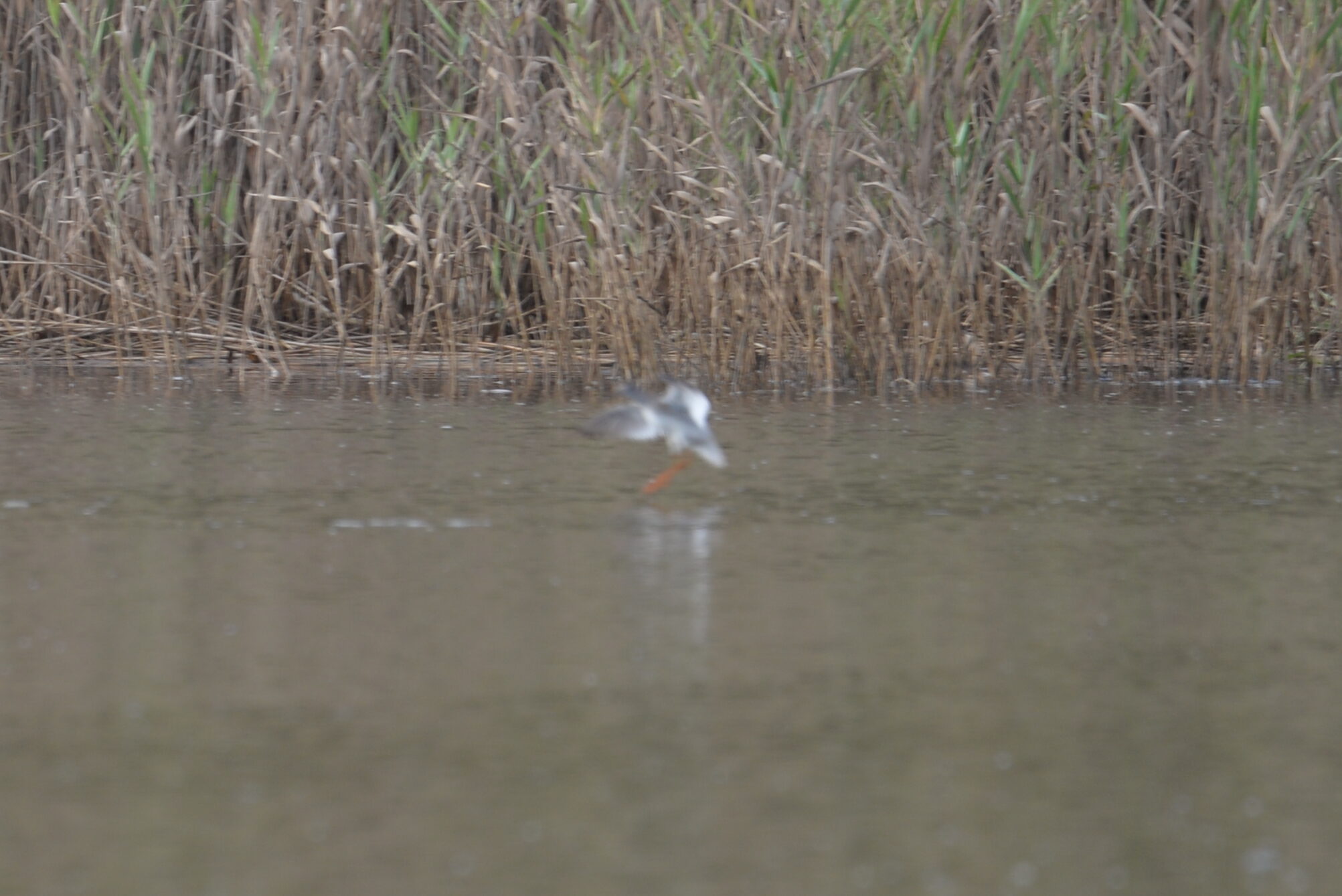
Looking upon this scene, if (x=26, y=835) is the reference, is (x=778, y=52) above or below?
above

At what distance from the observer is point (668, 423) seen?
19.1 ft

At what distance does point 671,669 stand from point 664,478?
87.2 inches

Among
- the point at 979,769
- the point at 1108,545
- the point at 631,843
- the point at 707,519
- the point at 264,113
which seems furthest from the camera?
the point at 264,113

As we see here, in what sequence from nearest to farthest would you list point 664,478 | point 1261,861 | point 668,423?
point 1261,861 → point 668,423 → point 664,478

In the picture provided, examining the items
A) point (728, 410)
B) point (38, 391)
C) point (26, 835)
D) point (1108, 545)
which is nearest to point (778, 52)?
point (728, 410)

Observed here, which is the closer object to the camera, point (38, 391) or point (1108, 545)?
point (1108, 545)

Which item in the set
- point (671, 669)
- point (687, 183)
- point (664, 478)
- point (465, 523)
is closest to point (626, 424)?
point (664, 478)

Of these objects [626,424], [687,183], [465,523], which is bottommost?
[465,523]

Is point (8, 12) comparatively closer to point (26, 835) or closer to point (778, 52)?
point (778, 52)

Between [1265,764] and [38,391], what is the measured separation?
6702 mm

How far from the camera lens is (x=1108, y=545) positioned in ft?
17.0

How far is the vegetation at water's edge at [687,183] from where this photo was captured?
28.3 feet

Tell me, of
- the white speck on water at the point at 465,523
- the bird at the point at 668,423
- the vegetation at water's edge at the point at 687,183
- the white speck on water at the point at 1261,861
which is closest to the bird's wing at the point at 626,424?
the bird at the point at 668,423

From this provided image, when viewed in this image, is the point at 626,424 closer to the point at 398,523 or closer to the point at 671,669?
the point at 398,523
